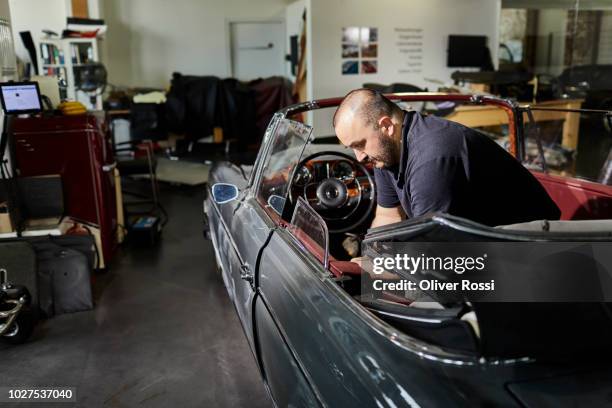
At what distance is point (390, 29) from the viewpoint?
902 centimetres

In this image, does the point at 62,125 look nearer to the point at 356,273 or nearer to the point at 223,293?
the point at 223,293

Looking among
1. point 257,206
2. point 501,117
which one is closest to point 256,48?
point 501,117

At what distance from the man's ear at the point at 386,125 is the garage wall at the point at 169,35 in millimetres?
8093

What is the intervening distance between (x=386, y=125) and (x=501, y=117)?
206 inches

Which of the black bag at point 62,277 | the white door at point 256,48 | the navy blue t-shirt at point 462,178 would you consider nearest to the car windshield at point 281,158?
the navy blue t-shirt at point 462,178

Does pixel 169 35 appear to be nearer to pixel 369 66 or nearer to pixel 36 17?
pixel 36 17

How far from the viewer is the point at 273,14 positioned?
399 inches

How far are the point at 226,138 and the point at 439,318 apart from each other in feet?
24.7

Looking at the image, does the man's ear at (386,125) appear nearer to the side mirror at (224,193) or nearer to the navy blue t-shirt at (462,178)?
the navy blue t-shirt at (462,178)

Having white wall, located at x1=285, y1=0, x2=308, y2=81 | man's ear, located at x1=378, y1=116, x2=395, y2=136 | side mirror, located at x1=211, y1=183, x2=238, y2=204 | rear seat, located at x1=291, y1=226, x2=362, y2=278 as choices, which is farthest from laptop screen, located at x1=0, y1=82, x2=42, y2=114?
white wall, located at x1=285, y1=0, x2=308, y2=81

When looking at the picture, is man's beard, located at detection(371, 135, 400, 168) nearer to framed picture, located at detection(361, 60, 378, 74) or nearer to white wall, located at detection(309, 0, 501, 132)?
white wall, located at detection(309, 0, 501, 132)

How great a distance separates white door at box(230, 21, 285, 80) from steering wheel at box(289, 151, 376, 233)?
7500mm

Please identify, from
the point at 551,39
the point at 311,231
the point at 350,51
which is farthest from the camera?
the point at 551,39

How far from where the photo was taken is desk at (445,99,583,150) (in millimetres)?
6352
